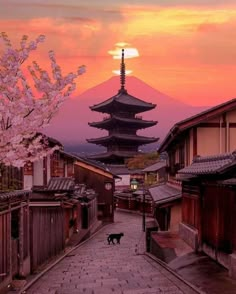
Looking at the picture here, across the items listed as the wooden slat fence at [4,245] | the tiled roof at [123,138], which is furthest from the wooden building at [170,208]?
the tiled roof at [123,138]

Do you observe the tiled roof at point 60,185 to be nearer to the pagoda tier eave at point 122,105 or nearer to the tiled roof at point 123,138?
the tiled roof at point 123,138

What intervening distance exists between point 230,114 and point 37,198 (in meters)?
10.7

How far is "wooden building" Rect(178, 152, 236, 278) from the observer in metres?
15.6

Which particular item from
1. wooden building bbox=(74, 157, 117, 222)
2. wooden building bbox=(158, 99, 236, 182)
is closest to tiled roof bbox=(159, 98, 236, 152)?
wooden building bbox=(158, 99, 236, 182)

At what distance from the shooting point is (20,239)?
54.0ft

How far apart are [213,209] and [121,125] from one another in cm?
6927

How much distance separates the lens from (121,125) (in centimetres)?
8731

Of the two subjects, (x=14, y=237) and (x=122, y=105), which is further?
(x=122, y=105)

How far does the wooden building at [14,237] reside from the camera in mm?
14109

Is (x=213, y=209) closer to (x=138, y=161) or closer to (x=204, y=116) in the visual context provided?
(x=204, y=116)

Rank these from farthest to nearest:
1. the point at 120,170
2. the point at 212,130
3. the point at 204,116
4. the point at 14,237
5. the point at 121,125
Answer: the point at 121,125 → the point at 120,170 → the point at 212,130 → the point at 204,116 → the point at 14,237

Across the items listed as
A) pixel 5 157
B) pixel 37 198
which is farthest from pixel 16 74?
pixel 37 198

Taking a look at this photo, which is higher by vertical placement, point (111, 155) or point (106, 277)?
point (111, 155)

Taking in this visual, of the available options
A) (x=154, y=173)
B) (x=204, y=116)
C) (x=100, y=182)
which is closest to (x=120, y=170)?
(x=154, y=173)
